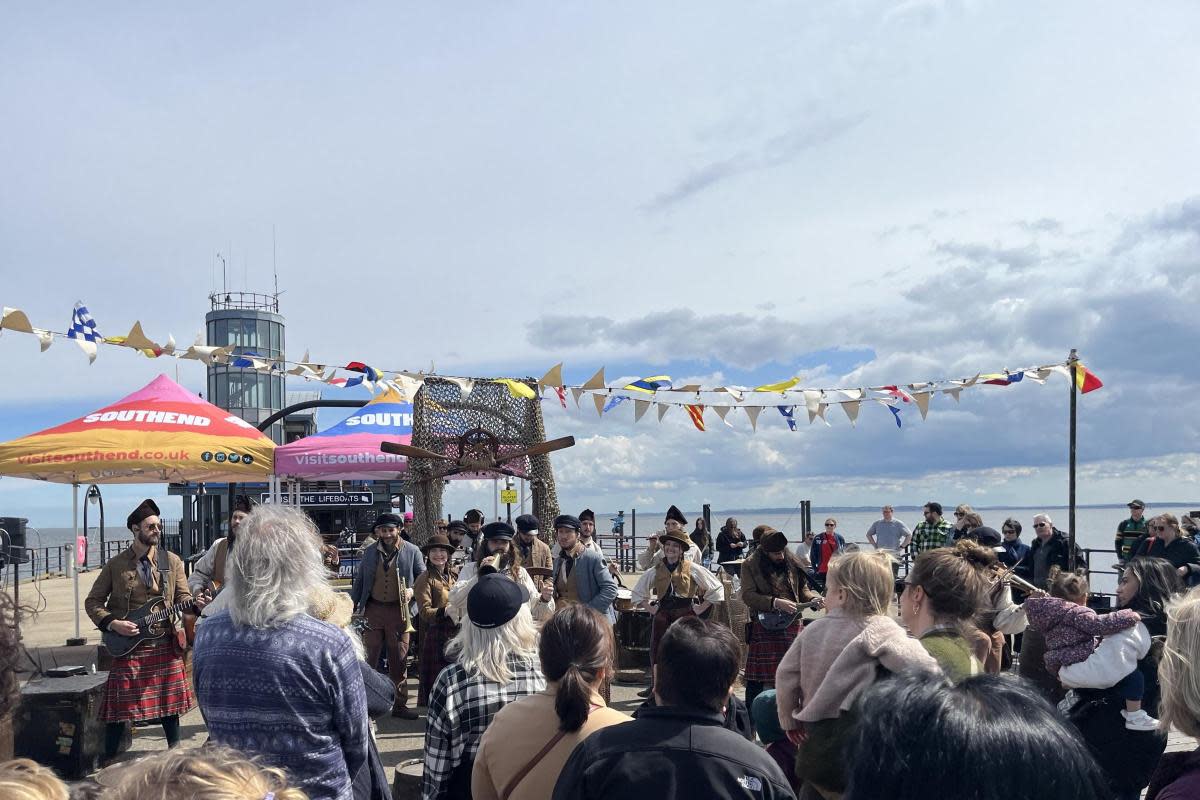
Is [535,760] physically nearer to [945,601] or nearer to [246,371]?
[945,601]

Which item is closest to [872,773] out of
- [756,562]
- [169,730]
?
[756,562]

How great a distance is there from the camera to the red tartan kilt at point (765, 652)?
662cm

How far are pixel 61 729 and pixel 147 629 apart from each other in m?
0.77

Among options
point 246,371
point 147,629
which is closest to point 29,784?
point 147,629

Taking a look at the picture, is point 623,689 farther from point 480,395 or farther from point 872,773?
point 872,773

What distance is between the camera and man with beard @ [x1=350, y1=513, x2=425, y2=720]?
776 cm

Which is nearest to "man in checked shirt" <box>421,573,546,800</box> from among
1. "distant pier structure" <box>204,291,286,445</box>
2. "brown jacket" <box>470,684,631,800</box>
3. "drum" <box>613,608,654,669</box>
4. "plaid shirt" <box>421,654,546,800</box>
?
"plaid shirt" <box>421,654,546,800</box>

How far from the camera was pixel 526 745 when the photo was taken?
257 cm

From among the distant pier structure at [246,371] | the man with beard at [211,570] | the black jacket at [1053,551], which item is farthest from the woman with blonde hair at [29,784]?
the distant pier structure at [246,371]

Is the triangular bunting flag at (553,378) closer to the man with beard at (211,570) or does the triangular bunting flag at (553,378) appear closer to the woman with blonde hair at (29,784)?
the man with beard at (211,570)

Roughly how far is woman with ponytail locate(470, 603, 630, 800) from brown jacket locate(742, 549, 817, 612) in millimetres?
4249

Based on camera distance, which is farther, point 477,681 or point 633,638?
point 633,638

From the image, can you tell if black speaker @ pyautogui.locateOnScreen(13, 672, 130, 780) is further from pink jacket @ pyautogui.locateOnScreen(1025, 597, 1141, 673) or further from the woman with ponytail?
pink jacket @ pyautogui.locateOnScreen(1025, 597, 1141, 673)

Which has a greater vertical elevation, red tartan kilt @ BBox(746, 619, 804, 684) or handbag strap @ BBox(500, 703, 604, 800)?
handbag strap @ BBox(500, 703, 604, 800)
